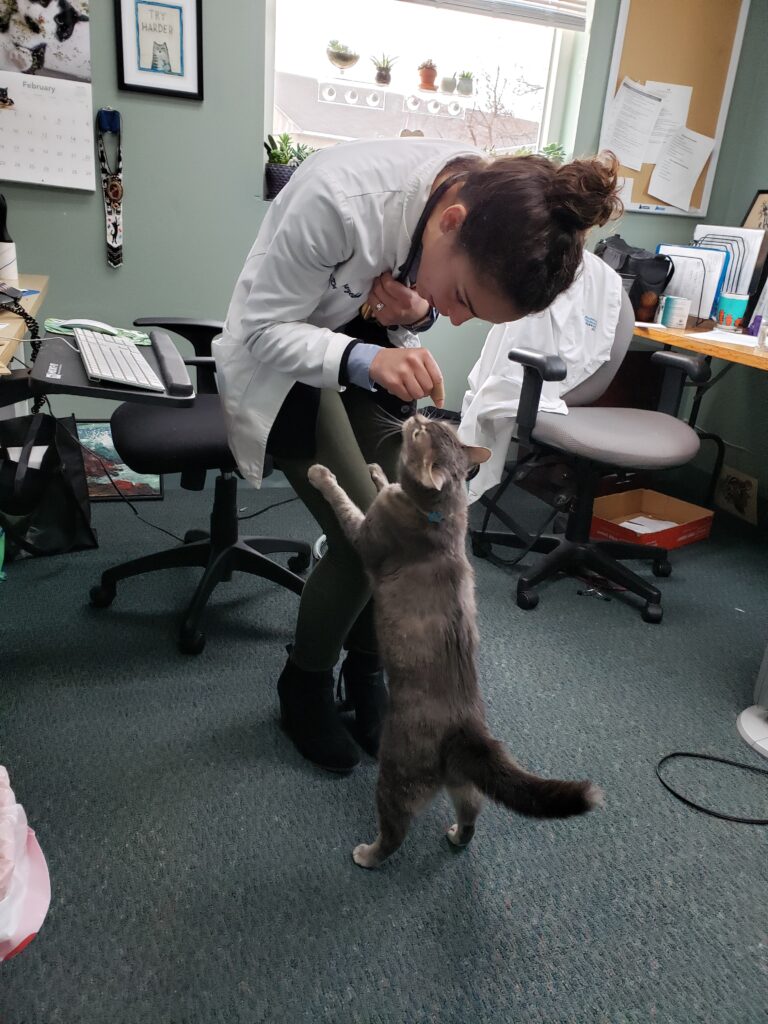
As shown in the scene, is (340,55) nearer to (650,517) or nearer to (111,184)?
(111,184)

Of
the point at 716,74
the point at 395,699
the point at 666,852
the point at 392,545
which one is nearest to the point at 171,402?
the point at 392,545

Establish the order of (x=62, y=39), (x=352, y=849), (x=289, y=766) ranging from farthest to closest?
1. (x=62, y=39)
2. (x=289, y=766)
3. (x=352, y=849)

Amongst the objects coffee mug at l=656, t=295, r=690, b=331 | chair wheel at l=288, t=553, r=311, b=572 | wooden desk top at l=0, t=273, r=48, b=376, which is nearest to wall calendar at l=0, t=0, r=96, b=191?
wooden desk top at l=0, t=273, r=48, b=376

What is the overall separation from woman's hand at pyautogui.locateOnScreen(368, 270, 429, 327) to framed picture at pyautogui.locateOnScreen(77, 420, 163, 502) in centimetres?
162

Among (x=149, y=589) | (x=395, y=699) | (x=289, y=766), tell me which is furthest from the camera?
(x=149, y=589)

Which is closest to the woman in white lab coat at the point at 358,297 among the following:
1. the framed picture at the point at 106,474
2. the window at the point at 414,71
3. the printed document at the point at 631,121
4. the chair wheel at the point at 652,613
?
the chair wheel at the point at 652,613

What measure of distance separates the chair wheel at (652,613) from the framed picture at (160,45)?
2302 mm

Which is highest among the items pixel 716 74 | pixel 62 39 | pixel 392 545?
pixel 716 74

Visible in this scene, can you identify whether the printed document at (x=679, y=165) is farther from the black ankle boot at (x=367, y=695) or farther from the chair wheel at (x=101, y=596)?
the chair wheel at (x=101, y=596)

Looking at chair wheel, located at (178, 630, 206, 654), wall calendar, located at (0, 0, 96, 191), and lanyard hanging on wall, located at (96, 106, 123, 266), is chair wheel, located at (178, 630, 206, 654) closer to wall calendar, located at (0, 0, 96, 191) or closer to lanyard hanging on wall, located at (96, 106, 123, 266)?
lanyard hanging on wall, located at (96, 106, 123, 266)

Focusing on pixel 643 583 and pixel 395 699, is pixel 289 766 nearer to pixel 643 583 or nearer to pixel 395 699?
A: pixel 395 699

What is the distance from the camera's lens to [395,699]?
112cm

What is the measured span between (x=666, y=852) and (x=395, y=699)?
0.64 m

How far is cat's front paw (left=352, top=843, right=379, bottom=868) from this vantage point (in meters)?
1.21
